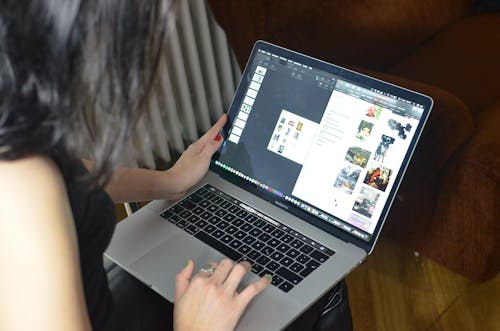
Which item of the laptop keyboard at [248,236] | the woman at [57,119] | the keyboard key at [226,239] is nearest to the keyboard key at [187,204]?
the laptop keyboard at [248,236]

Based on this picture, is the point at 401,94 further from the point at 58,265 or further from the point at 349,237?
the point at 58,265

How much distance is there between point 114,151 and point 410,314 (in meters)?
1.04

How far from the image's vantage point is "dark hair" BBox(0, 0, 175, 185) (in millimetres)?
482

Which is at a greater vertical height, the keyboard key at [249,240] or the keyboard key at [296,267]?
the keyboard key at [296,267]

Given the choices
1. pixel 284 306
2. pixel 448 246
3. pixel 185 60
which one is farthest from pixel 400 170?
pixel 185 60

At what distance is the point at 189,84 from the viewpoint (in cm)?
175

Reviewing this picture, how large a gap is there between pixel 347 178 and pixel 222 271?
10.9 inches

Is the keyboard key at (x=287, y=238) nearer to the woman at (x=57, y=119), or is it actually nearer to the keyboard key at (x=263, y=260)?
the keyboard key at (x=263, y=260)

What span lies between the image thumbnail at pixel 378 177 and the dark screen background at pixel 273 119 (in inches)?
5.2

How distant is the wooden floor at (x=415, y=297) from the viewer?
134cm

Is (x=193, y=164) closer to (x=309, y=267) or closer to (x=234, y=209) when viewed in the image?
(x=234, y=209)

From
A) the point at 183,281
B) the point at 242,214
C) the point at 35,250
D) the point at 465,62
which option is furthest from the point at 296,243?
the point at 465,62

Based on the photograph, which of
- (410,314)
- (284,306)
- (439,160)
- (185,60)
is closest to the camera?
(284,306)

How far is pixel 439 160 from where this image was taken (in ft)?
3.70
